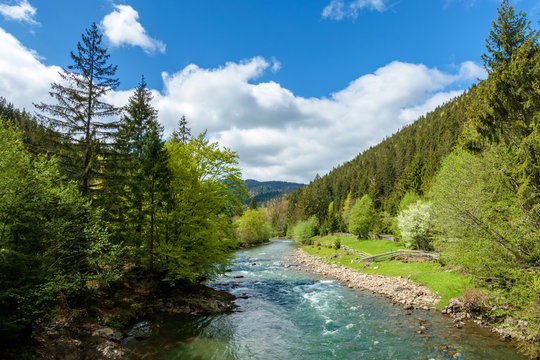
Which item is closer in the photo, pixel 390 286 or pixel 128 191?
pixel 128 191

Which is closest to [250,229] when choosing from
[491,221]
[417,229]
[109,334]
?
[417,229]

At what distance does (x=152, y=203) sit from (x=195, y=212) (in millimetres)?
3184

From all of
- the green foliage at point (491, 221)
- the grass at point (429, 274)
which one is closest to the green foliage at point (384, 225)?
the grass at point (429, 274)

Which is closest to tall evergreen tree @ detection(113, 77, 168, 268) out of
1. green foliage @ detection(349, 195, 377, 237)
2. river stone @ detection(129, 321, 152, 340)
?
river stone @ detection(129, 321, 152, 340)

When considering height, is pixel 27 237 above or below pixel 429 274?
above

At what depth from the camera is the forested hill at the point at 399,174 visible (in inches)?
2830

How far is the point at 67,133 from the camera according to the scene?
56.4 ft

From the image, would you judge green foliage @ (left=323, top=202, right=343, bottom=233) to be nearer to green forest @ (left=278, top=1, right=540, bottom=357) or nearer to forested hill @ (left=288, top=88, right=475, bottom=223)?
forested hill @ (left=288, top=88, right=475, bottom=223)

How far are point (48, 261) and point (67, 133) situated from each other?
1035 centimetres

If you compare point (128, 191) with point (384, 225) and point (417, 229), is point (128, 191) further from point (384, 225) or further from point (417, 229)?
point (384, 225)

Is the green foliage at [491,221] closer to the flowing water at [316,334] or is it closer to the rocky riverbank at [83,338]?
the flowing water at [316,334]

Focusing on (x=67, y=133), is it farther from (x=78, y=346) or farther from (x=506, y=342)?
(x=506, y=342)

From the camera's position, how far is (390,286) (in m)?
24.4

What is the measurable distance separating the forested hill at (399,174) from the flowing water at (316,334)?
87.2 ft
